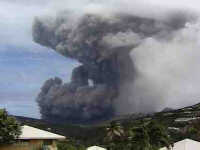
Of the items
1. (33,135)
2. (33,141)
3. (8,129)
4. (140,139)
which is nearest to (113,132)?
(140,139)

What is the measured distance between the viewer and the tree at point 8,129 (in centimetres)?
6100

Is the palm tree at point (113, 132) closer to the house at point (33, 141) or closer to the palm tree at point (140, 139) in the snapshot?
the palm tree at point (140, 139)

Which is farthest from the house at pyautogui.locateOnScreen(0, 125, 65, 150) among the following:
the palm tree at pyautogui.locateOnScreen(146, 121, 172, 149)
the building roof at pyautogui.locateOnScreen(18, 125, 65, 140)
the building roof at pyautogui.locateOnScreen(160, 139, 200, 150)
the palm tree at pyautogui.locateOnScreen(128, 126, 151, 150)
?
the building roof at pyautogui.locateOnScreen(160, 139, 200, 150)

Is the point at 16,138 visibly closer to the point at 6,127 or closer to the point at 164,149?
the point at 6,127

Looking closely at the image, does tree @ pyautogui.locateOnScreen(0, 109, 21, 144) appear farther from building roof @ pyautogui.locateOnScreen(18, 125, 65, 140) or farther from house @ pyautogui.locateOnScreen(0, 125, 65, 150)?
building roof @ pyautogui.locateOnScreen(18, 125, 65, 140)

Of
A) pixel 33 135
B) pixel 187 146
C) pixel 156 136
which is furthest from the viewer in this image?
pixel 187 146

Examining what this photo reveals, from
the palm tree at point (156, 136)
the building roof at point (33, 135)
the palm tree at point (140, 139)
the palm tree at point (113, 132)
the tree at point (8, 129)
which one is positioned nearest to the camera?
the tree at point (8, 129)

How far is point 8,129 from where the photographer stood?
61.6 m

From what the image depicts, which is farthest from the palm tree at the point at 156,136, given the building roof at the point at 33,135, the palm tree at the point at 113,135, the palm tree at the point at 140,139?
the building roof at the point at 33,135

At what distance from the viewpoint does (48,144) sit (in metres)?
66.8

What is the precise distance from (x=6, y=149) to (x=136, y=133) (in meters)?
27.0

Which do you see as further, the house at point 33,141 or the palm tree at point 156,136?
the palm tree at point 156,136

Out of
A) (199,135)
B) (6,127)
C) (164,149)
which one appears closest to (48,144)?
(6,127)

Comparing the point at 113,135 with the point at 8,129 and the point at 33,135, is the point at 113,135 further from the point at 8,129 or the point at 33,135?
the point at 8,129
